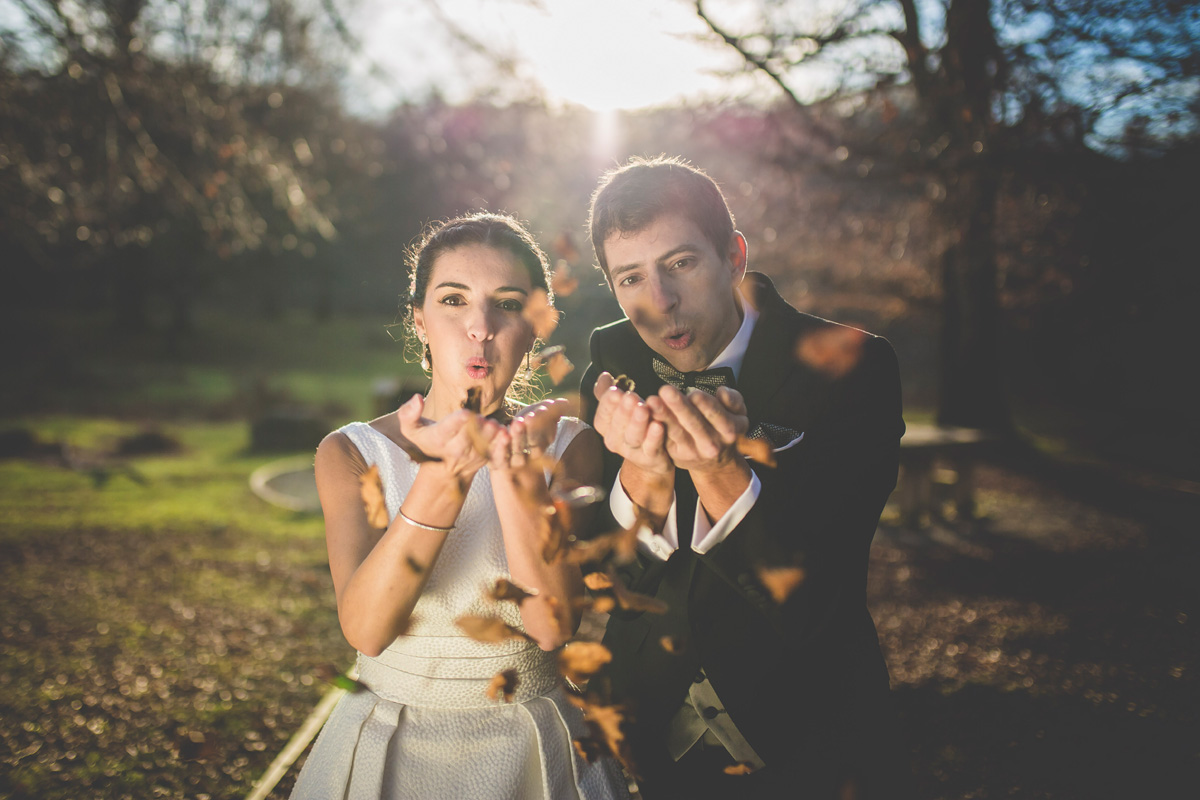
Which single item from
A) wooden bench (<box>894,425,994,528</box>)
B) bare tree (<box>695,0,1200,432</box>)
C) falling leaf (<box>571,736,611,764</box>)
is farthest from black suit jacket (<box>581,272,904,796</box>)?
wooden bench (<box>894,425,994,528</box>)

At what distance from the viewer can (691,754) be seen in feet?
7.20

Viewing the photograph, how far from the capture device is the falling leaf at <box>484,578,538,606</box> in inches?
76.4

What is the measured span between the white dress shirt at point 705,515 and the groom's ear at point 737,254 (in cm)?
12

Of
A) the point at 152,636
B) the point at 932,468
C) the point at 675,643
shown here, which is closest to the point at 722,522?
the point at 675,643

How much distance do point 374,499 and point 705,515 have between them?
93cm

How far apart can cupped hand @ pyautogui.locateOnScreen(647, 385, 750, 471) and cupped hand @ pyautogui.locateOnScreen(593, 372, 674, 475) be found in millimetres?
19

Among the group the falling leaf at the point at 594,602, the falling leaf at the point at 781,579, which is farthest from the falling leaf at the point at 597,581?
the falling leaf at the point at 781,579

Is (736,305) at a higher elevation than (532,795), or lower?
higher

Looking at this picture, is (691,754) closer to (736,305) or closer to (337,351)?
(736,305)

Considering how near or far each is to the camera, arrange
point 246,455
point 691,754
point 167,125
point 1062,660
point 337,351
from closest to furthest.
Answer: point 691,754 < point 1062,660 < point 167,125 < point 246,455 < point 337,351

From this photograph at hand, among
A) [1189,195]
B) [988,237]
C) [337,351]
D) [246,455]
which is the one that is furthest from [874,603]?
[337,351]

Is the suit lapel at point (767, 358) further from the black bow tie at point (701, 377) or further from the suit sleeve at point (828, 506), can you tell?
the suit sleeve at point (828, 506)

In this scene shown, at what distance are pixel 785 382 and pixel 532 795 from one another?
4.69ft

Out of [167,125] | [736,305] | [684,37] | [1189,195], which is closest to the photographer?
[736,305]
